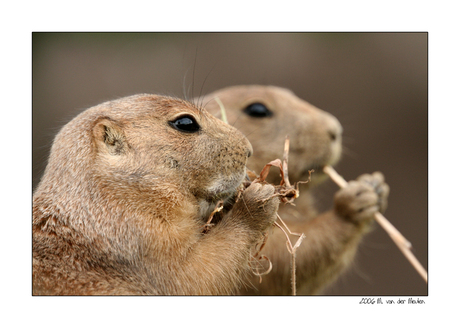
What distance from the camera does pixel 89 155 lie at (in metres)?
2.91

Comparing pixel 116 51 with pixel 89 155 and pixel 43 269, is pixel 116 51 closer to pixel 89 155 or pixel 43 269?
pixel 89 155

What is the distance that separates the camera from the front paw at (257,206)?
301 cm

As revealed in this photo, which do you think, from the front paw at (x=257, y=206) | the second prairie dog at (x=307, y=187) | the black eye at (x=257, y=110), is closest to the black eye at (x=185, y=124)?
the front paw at (x=257, y=206)

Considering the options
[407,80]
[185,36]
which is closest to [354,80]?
[407,80]

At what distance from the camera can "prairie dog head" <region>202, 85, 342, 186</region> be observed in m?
4.79

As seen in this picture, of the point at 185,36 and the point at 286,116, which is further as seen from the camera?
the point at 185,36

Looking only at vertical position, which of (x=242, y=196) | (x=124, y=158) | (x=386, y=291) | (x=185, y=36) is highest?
(x=185, y=36)

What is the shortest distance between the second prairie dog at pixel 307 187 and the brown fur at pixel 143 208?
1.52 meters

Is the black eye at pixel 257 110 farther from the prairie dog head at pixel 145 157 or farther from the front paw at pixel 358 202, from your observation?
the prairie dog head at pixel 145 157

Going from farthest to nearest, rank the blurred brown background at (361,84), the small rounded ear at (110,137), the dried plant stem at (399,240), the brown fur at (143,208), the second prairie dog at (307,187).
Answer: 1. the blurred brown background at (361,84)
2. the second prairie dog at (307,187)
3. the dried plant stem at (399,240)
4. the small rounded ear at (110,137)
5. the brown fur at (143,208)

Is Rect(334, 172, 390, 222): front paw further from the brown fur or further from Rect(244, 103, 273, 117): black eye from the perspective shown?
the brown fur

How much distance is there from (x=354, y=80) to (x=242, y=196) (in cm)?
629

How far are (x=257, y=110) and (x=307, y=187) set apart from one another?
1.04 m

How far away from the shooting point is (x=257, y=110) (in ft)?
16.5
